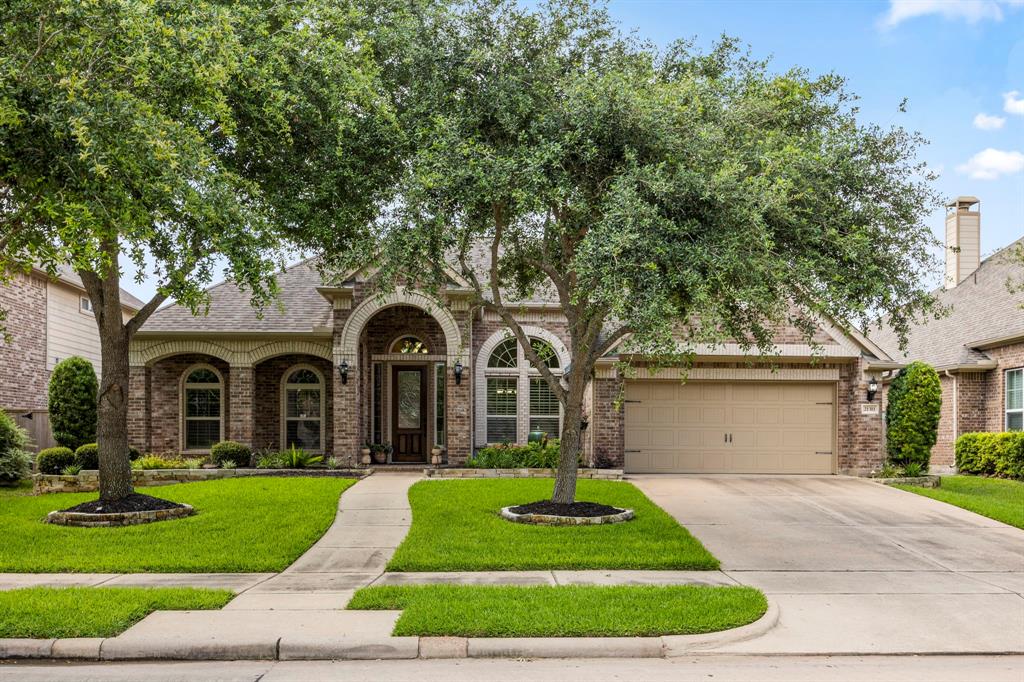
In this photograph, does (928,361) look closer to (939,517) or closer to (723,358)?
(723,358)

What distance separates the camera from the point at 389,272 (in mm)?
10758

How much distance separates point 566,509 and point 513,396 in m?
7.69

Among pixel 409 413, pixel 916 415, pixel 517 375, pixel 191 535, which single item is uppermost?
pixel 517 375

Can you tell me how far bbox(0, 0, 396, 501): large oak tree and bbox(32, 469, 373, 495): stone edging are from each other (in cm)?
430

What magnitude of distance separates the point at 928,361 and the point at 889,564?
16.3 metres

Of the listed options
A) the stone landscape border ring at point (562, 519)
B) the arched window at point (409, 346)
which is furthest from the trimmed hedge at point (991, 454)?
the arched window at point (409, 346)

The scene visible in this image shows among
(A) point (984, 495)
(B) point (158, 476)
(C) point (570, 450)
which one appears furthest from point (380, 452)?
(A) point (984, 495)

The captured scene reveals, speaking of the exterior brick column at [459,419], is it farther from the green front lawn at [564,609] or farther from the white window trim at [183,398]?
the green front lawn at [564,609]

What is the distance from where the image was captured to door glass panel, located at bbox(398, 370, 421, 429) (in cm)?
2014

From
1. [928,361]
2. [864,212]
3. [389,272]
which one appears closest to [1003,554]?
Answer: [864,212]

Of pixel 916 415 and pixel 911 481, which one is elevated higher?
pixel 916 415

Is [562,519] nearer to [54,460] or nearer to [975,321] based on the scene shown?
[54,460]

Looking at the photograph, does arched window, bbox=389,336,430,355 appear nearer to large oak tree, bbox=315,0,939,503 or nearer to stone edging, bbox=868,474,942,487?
large oak tree, bbox=315,0,939,503

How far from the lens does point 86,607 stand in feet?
24.1
